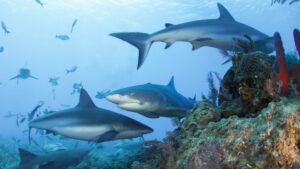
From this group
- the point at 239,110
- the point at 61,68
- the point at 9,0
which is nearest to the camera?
the point at 239,110

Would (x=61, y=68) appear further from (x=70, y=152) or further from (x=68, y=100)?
(x=70, y=152)

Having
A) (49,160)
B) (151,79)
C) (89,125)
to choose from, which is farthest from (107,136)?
(151,79)

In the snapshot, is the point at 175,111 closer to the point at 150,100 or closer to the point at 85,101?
the point at 150,100

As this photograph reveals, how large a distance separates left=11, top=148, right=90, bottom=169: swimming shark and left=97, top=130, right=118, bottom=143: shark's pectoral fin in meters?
1.58

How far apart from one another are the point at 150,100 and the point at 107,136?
1.28 metres

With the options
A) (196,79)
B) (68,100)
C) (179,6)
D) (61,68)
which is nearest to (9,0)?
(179,6)

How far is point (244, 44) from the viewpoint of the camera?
148 inches

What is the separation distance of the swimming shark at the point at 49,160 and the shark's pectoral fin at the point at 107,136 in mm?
1581

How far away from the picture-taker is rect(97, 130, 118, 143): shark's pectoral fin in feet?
14.0

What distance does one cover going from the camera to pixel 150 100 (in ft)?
15.3

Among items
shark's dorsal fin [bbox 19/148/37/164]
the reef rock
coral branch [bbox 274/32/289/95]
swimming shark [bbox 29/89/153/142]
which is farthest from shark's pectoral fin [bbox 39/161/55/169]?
coral branch [bbox 274/32/289/95]

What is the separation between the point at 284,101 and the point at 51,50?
154 m

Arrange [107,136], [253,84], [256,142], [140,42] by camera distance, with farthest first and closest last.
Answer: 1. [140,42]
2. [107,136]
3. [253,84]
4. [256,142]

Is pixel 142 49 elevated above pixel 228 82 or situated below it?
above
